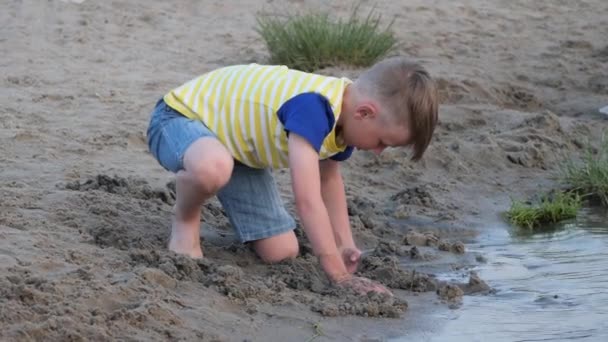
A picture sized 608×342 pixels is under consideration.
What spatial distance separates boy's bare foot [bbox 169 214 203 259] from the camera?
463 centimetres

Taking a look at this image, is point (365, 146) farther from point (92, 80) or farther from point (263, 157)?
point (92, 80)

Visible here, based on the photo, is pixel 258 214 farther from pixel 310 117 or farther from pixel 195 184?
pixel 310 117

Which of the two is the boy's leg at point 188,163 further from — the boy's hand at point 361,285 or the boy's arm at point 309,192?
the boy's hand at point 361,285

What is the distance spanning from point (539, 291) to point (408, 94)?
3.56 ft

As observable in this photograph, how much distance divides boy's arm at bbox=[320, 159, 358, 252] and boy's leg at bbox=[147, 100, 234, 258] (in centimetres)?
49

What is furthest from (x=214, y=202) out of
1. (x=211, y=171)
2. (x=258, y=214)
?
(x=211, y=171)

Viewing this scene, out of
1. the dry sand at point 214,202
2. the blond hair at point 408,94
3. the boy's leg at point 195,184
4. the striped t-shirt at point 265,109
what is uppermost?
the blond hair at point 408,94

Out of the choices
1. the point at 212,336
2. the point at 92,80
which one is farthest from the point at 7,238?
the point at 92,80

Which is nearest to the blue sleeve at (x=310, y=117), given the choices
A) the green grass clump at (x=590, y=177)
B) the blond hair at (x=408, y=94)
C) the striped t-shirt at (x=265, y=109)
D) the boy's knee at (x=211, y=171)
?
the striped t-shirt at (x=265, y=109)

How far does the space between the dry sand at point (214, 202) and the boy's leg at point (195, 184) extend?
0.34ft

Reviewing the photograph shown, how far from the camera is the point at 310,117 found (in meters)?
4.27

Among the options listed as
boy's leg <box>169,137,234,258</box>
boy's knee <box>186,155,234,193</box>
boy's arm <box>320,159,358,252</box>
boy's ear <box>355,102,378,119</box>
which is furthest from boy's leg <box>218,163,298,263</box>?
boy's ear <box>355,102,378,119</box>

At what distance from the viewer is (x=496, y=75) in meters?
8.55

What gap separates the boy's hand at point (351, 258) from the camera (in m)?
4.70
